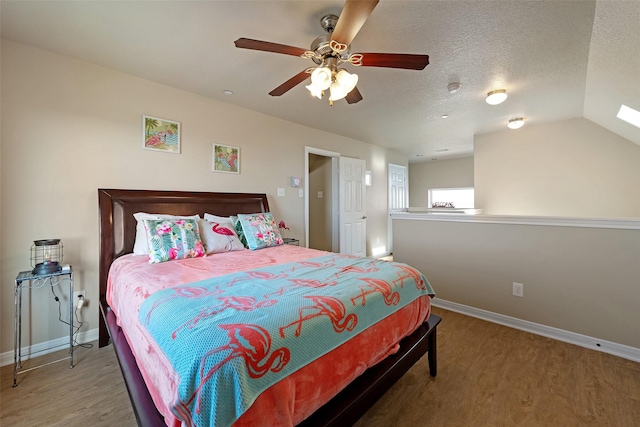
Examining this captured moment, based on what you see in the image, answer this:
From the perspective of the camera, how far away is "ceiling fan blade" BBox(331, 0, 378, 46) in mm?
1175

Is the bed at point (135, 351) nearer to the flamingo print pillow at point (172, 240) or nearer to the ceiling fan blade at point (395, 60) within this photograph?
the flamingo print pillow at point (172, 240)

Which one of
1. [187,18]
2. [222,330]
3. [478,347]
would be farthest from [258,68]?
[478,347]

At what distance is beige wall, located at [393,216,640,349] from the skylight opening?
141 centimetres

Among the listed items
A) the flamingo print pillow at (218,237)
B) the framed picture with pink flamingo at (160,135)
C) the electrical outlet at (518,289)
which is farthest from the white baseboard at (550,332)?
the framed picture with pink flamingo at (160,135)

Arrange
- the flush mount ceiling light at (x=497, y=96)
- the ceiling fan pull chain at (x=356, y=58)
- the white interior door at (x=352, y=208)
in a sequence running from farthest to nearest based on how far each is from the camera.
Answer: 1. the white interior door at (x=352, y=208)
2. the flush mount ceiling light at (x=497, y=96)
3. the ceiling fan pull chain at (x=356, y=58)

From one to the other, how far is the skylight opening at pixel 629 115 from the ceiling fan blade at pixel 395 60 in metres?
2.66

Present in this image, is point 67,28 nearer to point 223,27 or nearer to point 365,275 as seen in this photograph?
point 223,27

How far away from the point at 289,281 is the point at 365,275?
460mm

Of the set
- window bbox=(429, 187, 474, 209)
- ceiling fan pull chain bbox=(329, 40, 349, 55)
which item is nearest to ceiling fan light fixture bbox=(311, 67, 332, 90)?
ceiling fan pull chain bbox=(329, 40, 349, 55)

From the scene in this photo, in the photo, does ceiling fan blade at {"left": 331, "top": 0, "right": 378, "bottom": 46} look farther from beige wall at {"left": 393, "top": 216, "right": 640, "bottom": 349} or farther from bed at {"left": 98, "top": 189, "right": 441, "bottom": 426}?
beige wall at {"left": 393, "top": 216, "right": 640, "bottom": 349}

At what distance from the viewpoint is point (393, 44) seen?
2018mm

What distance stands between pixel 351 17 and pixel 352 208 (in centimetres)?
378

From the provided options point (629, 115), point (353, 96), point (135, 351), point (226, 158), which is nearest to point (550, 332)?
point (629, 115)

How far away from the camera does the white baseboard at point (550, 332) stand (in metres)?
2.06
